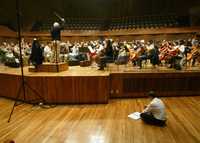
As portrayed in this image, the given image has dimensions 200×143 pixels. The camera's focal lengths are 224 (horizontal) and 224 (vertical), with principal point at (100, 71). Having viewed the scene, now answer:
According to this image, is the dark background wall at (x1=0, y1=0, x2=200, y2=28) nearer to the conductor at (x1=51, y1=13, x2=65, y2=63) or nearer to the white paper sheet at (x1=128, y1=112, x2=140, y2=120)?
the conductor at (x1=51, y1=13, x2=65, y2=63)

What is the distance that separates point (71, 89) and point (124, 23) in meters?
9.70

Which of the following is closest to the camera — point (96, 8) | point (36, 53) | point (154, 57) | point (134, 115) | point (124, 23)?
point (134, 115)

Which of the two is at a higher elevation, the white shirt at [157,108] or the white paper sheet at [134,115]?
the white shirt at [157,108]

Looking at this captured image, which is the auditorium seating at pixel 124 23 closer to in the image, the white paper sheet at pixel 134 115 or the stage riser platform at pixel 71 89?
the stage riser platform at pixel 71 89

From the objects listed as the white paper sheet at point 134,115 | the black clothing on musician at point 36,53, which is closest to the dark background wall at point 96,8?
the black clothing on musician at point 36,53

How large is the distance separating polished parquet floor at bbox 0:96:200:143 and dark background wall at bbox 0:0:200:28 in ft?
31.6

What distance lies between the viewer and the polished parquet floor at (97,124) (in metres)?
3.72

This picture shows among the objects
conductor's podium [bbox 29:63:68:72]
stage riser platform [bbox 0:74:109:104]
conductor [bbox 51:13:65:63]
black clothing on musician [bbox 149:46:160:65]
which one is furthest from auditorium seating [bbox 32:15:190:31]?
stage riser platform [bbox 0:74:109:104]

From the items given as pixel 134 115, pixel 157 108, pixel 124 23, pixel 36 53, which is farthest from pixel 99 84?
pixel 124 23

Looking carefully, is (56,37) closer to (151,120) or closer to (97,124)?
(97,124)

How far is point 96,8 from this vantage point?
591 inches

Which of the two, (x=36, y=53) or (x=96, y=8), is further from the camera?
(x=96, y=8)

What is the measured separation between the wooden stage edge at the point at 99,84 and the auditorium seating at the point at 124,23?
7932mm

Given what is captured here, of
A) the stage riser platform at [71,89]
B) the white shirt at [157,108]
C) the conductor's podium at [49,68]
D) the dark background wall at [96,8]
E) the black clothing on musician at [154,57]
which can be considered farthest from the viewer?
the dark background wall at [96,8]
